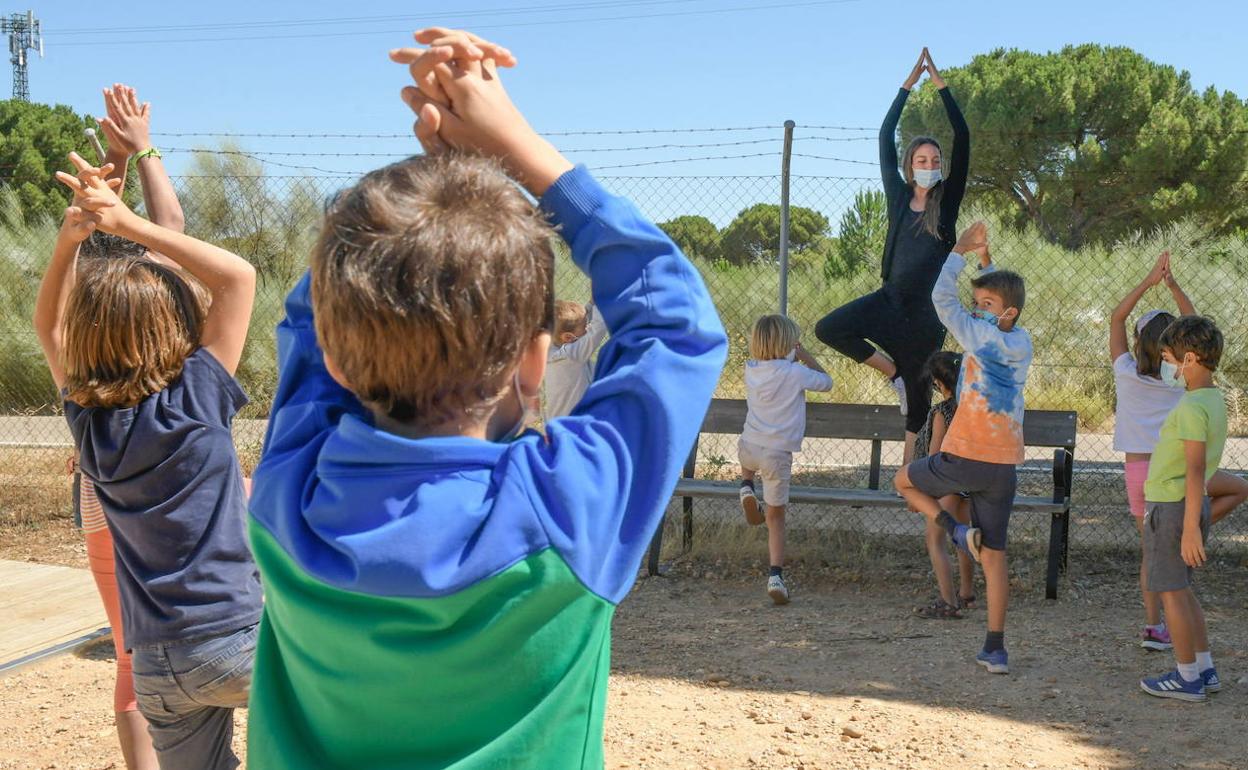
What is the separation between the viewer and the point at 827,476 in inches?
364

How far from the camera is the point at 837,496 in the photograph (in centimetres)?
644

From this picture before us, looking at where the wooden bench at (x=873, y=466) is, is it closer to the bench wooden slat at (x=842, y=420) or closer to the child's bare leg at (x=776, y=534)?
the bench wooden slat at (x=842, y=420)

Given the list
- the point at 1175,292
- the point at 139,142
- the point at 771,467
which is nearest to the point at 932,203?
the point at 1175,292

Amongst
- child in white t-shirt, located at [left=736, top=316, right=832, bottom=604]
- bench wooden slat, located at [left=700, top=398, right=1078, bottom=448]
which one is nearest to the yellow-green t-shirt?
child in white t-shirt, located at [left=736, top=316, right=832, bottom=604]

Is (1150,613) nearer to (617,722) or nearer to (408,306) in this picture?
(617,722)

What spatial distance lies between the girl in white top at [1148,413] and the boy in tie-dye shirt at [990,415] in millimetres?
A: 693

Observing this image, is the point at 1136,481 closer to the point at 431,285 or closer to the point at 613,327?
the point at 613,327

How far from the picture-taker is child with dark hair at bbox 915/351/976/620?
18.0 ft

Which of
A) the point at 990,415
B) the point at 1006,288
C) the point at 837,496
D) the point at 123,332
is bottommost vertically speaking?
the point at 837,496

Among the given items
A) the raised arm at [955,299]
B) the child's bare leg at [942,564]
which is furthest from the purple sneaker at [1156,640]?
the raised arm at [955,299]

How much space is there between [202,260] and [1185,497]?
3753 millimetres

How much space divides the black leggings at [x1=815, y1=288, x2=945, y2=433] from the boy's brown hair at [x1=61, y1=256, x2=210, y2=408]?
14.1 feet

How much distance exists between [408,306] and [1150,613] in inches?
204

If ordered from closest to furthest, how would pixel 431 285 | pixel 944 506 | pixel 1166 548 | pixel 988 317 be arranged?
pixel 431 285 < pixel 1166 548 < pixel 988 317 < pixel 944 506
